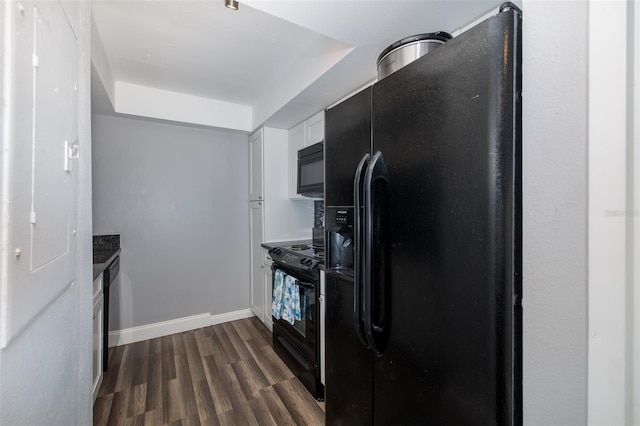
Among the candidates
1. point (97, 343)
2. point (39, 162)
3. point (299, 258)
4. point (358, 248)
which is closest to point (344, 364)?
point (358, 248)

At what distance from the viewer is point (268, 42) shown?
182 centimetres

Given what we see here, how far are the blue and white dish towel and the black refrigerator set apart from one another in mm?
886

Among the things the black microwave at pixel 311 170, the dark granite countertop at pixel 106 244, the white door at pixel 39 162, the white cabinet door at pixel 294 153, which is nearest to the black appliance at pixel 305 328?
the black microwave at pixel 311 170

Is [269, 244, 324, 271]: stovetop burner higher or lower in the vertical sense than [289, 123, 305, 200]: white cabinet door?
lower

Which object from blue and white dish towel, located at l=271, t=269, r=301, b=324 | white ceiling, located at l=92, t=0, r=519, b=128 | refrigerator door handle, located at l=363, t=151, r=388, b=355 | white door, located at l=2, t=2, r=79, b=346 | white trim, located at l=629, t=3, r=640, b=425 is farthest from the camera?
blue and white dish towel, located at l=271, t=269, r=301, b=324

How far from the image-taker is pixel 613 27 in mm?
438

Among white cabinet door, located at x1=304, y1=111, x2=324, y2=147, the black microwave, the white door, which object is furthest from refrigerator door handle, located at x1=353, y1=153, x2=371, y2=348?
white cabinet door, located at x1=304, y1=111, x2=324, y2=147

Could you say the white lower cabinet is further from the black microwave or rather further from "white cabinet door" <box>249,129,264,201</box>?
→ the black microwave

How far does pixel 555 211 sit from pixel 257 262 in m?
2.79

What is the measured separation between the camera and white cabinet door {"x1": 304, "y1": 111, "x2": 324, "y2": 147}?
7.73 ft

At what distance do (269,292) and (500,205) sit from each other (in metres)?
2.45

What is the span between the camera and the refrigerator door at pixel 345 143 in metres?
1.03

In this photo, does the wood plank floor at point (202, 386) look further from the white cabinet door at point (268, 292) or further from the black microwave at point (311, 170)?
the black microwave at point (311, 170)

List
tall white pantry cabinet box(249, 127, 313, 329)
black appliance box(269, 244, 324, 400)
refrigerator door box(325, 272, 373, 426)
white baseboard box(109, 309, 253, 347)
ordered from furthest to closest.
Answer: tall white pantry cabinet box(249, 127, 313, 329), white baseboard box(109, 309, 253, 347), black appliance box(269, 244, 324, 400), refrigerator door box(325, 272, 373, 426)
